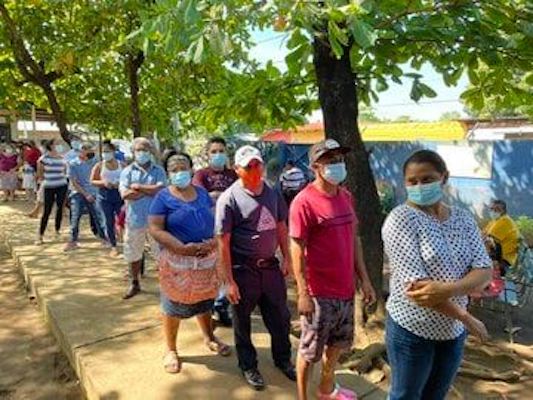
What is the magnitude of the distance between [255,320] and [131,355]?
125cm

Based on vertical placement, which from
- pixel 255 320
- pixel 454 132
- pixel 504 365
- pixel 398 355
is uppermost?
pixel 454 132

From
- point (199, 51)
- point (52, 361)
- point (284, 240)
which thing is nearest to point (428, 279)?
point (284, 240)

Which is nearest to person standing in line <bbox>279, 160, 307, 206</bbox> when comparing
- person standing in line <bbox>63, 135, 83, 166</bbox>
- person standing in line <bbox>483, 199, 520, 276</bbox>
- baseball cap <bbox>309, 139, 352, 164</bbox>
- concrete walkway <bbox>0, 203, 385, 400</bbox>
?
concrete walkway <bbox>0, 203, 385, 400</bbox>

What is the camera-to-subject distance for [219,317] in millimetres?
4754

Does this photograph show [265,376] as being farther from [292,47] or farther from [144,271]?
[144,271]

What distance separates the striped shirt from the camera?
8.18m

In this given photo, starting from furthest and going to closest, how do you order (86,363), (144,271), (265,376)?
1. (144,271)
2. (86,363)
3. (265,376)

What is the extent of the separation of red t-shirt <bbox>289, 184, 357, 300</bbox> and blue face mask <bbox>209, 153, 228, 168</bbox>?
5.26 feet

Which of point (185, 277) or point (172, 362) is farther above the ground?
point (185, 277)

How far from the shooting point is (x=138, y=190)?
17.5ft

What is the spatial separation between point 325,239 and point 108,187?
4.46 meters

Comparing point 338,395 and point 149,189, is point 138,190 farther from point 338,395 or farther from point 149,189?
point 338,395

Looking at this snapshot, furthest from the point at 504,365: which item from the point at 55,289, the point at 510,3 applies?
the point at 55,289

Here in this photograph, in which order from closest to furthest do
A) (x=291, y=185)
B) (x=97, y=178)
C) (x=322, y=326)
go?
(x=322, y=326)
(x=291, y=185)
(x=97, y=178)
